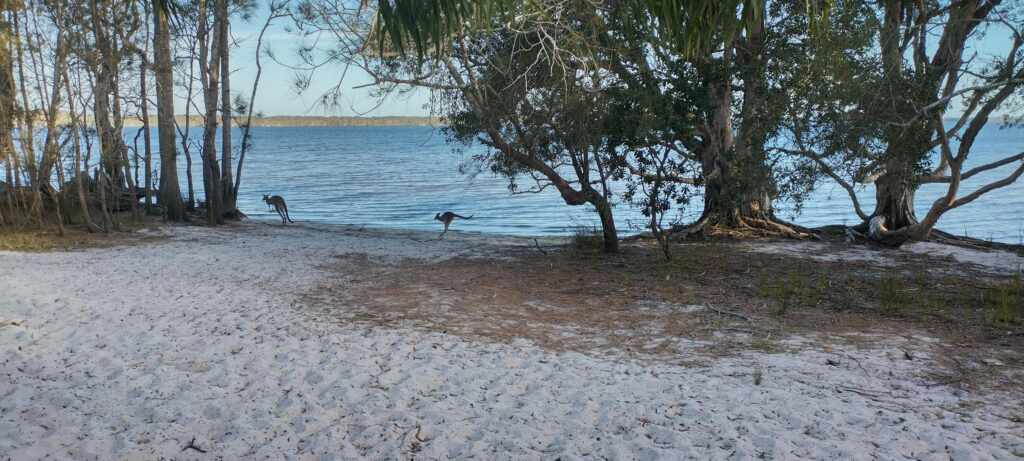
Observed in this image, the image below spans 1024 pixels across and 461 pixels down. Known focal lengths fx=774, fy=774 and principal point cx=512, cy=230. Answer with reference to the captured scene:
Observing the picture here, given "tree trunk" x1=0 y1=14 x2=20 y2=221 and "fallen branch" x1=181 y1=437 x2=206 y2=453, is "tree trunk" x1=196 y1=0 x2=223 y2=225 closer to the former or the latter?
"tree trunk" x1=0 y1=14 x2=20 y2=221

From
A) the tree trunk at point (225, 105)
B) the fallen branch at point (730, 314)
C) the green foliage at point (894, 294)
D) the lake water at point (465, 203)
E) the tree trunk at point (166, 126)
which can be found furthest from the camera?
the lake water at point (465, 203)

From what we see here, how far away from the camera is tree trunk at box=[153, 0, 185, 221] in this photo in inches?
627

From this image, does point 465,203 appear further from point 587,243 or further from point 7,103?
point 7,103

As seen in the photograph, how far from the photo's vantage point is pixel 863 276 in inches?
432

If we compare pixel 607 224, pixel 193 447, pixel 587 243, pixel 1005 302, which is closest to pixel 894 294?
pixel 1005 302

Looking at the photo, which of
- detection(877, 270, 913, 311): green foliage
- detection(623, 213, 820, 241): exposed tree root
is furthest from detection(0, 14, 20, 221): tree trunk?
detection(877, 270, 913, 311): green foliage

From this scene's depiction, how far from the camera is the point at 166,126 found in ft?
55.2

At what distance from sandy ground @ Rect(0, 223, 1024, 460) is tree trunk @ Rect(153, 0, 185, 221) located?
8.66 m

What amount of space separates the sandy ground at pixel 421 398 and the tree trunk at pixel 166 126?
8.66 metres

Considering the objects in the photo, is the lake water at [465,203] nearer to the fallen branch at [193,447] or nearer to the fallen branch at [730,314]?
the fallen branch at [730,314]

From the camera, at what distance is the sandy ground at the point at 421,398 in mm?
4637

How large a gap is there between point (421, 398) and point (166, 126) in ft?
44.9

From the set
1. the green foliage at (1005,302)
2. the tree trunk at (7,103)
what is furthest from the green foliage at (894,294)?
the tree trunk at (7,103)

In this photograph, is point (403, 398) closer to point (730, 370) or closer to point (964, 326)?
point (730, 370)
